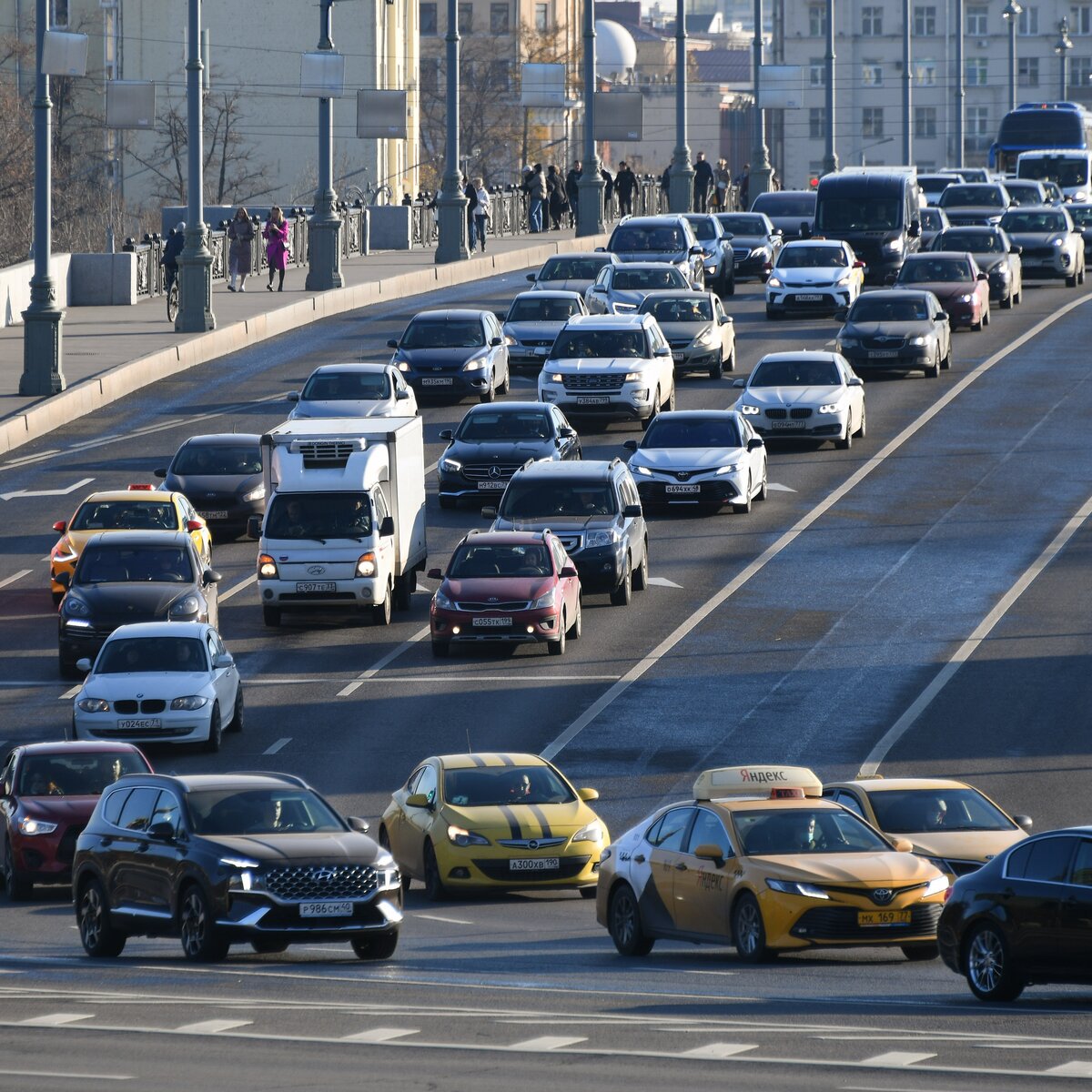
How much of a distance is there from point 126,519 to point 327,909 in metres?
17.7

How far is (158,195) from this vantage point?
376 ft

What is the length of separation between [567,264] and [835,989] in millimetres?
40203

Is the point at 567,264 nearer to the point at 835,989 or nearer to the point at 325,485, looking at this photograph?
the point at 325,485

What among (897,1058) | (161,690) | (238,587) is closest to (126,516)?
(238,587)

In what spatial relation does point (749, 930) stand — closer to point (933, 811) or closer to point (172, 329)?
point (933, 811)

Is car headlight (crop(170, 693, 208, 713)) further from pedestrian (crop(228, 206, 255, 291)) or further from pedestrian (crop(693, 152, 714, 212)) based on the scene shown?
pedestrian (crop(693, 152, 714, 212))

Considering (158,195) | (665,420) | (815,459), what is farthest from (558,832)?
(158,195)


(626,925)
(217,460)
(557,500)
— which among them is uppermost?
(217,460)

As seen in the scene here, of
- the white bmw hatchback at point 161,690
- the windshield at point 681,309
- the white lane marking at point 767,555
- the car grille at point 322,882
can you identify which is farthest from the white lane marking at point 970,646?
the windshield at point 681,309

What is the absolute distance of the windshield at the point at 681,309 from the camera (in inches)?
1906

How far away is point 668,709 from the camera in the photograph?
92.8 feet

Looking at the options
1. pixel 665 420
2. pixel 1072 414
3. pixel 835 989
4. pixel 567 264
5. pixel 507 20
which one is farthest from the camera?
pixel 507 20

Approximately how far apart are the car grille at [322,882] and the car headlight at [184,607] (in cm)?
1375

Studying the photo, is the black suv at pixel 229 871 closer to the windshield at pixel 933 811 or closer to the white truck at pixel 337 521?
the windshield at pixel 933 811
